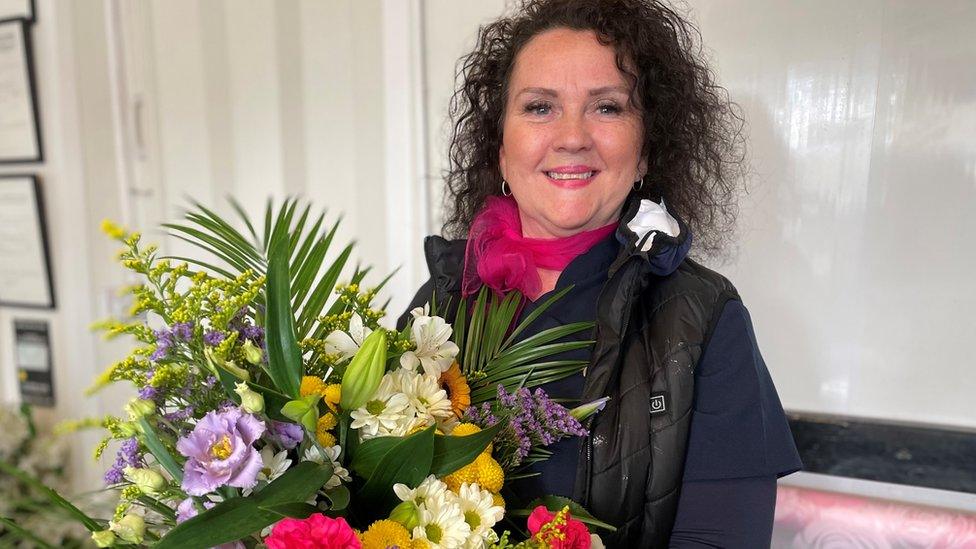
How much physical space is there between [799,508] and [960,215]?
2.15 feet

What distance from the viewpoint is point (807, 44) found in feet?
4.20

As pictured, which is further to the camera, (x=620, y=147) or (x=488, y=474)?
(x=620, y=147)

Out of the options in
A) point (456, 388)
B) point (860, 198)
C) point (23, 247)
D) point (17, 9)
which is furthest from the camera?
point (23, 247)

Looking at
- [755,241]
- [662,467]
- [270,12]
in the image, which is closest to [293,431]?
[662,467]

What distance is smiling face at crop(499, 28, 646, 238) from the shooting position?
0.92 metres

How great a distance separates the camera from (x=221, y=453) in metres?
0.50

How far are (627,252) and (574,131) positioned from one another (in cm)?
19

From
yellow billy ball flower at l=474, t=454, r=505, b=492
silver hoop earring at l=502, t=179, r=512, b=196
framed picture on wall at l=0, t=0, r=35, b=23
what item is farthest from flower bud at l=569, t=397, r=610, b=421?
framed picture on wall at l=0, t=0, r=35, b=23

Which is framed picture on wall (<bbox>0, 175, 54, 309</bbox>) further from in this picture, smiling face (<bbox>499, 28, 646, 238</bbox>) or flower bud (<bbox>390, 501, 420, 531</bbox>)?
flower bud (<bbox>390, 501, 420, 531</bbox>)

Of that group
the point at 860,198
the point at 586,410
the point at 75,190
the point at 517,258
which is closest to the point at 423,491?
the point at 586,410

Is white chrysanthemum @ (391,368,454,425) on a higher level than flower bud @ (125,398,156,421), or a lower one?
lower

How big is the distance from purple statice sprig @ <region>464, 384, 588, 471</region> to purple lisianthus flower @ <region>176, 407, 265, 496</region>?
0.82ft

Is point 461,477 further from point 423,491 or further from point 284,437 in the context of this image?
point 284,437

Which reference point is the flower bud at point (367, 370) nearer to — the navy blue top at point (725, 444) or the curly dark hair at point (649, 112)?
the navy blue top at point (725, 444)
